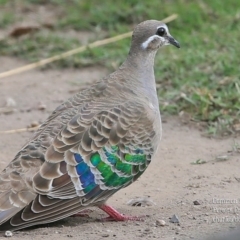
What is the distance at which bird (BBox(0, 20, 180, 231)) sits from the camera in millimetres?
5250

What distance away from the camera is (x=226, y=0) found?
1087 centimetres

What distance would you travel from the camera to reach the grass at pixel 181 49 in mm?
7887

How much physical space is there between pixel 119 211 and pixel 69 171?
2.10 ft

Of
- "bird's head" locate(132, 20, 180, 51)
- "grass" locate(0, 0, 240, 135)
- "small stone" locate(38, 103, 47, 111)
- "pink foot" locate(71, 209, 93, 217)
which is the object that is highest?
"bird's head" locate(132, 20, 180, 51)

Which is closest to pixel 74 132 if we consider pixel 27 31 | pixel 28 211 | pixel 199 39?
pixel 28 211

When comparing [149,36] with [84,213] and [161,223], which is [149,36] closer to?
[84,213]

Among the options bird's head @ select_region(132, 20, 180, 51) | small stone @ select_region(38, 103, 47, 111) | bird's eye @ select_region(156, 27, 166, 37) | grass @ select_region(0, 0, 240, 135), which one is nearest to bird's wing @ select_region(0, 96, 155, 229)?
bird's head @ select_region(132, 20, 180, 51)

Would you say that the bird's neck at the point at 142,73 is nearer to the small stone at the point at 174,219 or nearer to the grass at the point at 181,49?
the small stone at the point at 174,219

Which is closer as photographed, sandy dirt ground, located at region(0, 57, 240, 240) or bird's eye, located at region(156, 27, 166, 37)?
sandy dirt ground, located at region(0, 57, 240, 240)

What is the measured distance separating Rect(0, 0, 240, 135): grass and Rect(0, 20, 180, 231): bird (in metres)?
1.75

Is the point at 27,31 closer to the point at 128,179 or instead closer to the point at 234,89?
the point at 234,89

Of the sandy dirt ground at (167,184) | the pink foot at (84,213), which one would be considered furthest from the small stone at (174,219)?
the pink foot at (84,213)

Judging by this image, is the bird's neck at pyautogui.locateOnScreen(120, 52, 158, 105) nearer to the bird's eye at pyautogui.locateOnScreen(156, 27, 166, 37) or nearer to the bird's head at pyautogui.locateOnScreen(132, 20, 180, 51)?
the bird's head at pyautogui.locateOnScreen(132, 20, 180, 51)

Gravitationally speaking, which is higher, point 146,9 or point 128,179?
point 146,9
